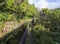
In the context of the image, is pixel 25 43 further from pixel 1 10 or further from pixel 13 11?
pixel 13 11

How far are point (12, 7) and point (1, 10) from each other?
5.59 metres

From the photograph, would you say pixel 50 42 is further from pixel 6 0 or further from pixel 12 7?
pixel 12 7

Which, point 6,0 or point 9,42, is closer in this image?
point 9,42

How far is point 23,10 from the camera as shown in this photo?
46562 mm

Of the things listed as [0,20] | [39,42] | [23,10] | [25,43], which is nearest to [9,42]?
[25,43]

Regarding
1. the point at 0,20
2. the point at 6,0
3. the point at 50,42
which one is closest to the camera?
the point at 50,42

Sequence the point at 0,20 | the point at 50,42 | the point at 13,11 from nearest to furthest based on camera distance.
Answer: the point at 50,42, the point at 0,20, the point at 13,11

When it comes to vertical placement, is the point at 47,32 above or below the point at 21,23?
above

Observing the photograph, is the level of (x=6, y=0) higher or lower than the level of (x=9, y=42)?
higher

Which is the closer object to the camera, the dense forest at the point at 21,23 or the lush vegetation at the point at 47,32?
the lush vegetation at the point at 47,32

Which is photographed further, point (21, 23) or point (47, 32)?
point (21, 23)

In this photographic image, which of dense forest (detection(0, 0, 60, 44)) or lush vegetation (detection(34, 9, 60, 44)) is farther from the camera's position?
dense forest (detection(0, 0, 60, 44))

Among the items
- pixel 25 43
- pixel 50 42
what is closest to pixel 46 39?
pixel 50 42

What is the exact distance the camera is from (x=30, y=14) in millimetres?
53656
